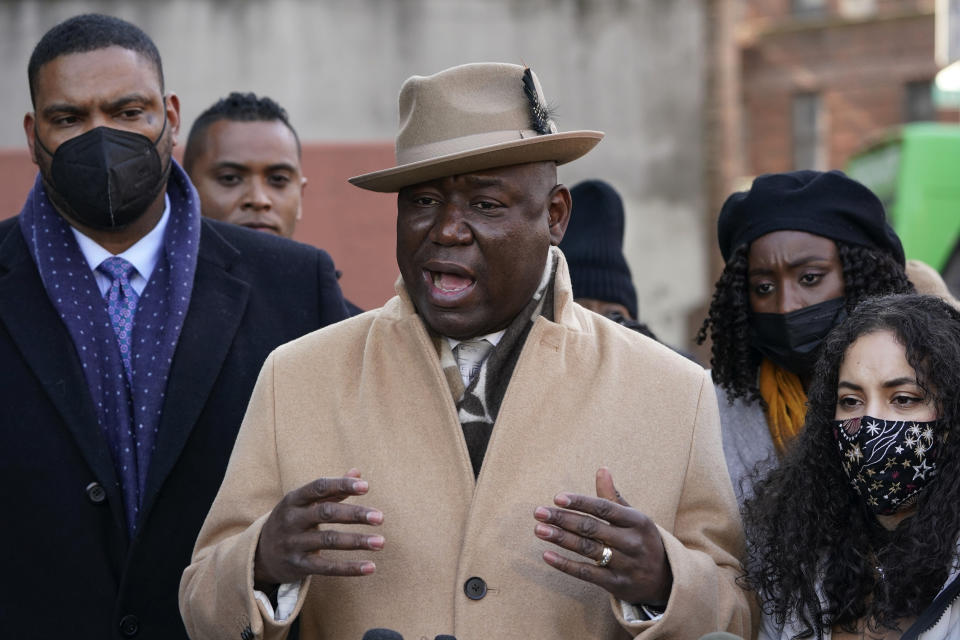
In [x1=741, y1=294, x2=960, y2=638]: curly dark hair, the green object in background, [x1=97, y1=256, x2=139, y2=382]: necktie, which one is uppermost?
[x1=97, y1=256, x2=139, y2=382]: necktie

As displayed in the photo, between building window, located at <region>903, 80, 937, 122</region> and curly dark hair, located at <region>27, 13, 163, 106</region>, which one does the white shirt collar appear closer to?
curly dark hair, located at <region>27, 13, 163, 106</region>

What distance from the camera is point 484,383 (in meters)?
3.49

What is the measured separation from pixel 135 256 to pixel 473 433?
4.45 ft

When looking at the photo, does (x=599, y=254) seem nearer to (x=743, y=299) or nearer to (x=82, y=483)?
(x=743, y=299)

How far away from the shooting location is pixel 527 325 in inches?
139

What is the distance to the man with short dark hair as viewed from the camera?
5.65m

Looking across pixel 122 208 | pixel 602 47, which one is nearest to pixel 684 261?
pixel 602 47

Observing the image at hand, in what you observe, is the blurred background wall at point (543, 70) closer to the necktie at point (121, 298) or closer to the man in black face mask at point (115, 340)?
the man in black face mask at point (115, 340)

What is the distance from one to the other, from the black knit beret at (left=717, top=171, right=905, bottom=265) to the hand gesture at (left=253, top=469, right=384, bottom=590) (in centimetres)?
186

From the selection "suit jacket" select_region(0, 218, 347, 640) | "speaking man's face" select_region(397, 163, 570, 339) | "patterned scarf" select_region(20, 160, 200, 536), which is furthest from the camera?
"patterned scarf" select_region(20, 160, 200, 536)

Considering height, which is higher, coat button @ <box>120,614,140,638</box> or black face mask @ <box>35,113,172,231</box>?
black face mask @ <box>35,113,172,231</box>

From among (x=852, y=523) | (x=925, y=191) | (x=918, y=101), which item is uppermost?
(x=852, y=523)

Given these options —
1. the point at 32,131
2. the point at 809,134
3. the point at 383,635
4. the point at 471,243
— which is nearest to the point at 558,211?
the point at 471,243

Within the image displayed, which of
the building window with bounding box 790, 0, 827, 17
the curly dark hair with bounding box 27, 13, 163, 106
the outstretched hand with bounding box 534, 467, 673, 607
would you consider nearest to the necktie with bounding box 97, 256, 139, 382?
the curly dark hair with bounding box 27, 13, 163, 106
